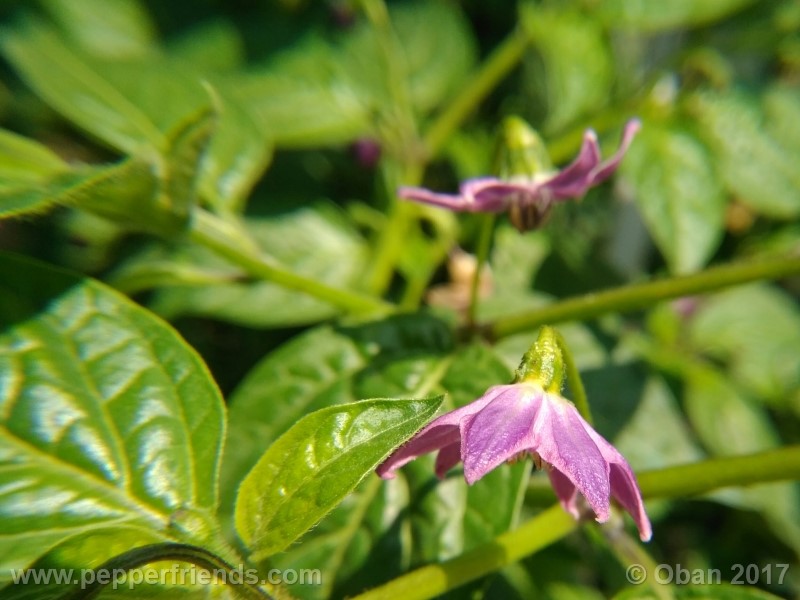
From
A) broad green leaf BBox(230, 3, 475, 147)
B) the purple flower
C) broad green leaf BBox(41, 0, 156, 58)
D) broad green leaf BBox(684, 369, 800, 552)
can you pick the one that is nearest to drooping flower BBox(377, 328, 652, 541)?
the purple flower

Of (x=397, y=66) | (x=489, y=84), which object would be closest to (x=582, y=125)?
(x=489, y=84)

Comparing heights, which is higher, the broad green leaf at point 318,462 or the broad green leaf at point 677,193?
the broad green leaf at point 677,193

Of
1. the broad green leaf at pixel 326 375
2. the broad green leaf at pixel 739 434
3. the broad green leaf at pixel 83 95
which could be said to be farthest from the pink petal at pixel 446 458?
the broad green leaf at pixel 739 434

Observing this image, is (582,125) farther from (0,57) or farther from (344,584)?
(0,57)

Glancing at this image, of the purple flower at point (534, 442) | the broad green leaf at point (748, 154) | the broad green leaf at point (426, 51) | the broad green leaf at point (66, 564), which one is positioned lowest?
the broad green leaf at point (66, 564)

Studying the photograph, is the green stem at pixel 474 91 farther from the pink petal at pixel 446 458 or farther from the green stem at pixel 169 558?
the green stem at pixel 169 558

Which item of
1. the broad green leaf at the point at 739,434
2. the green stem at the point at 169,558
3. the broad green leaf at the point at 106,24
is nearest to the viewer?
the green stem at the point at 169,558

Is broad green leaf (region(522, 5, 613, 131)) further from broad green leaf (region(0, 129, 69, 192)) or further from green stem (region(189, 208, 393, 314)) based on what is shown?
broad green leaf (region(0, 129, 69, 192))

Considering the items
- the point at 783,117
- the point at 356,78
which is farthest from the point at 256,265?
the point at 783,117
